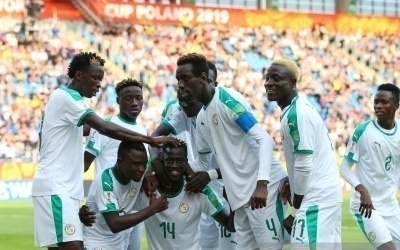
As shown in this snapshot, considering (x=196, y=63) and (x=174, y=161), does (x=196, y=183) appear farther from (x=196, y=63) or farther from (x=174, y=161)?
(x=196, y=63)

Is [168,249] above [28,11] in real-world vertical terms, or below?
below

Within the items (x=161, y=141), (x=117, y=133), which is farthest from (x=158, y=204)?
(x=117, y=133)

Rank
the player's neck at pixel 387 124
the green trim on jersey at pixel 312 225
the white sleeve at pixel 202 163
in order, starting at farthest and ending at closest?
the player's neck at pixel 387 124, the white sleeve at pixel 202 163, the green trim on jersey at pixel 312 225

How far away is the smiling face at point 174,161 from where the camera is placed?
21.5 ft

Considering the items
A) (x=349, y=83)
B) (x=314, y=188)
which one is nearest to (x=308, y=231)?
(x=314, y=188)

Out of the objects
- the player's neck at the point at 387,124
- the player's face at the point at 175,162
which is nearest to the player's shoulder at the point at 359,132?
the player's neck at the point at 387,124

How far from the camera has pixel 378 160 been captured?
27.1ft

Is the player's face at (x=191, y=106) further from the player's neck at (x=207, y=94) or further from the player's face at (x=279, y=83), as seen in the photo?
the player's face at (x=279, y=83)

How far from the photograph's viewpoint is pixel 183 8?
34625 millimetres

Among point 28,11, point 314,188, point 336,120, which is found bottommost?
point 336,120

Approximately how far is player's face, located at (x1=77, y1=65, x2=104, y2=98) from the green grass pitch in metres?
5.04

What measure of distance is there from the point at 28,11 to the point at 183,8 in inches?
283

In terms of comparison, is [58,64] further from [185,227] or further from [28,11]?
[185,227]

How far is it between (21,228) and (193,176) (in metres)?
8.99
